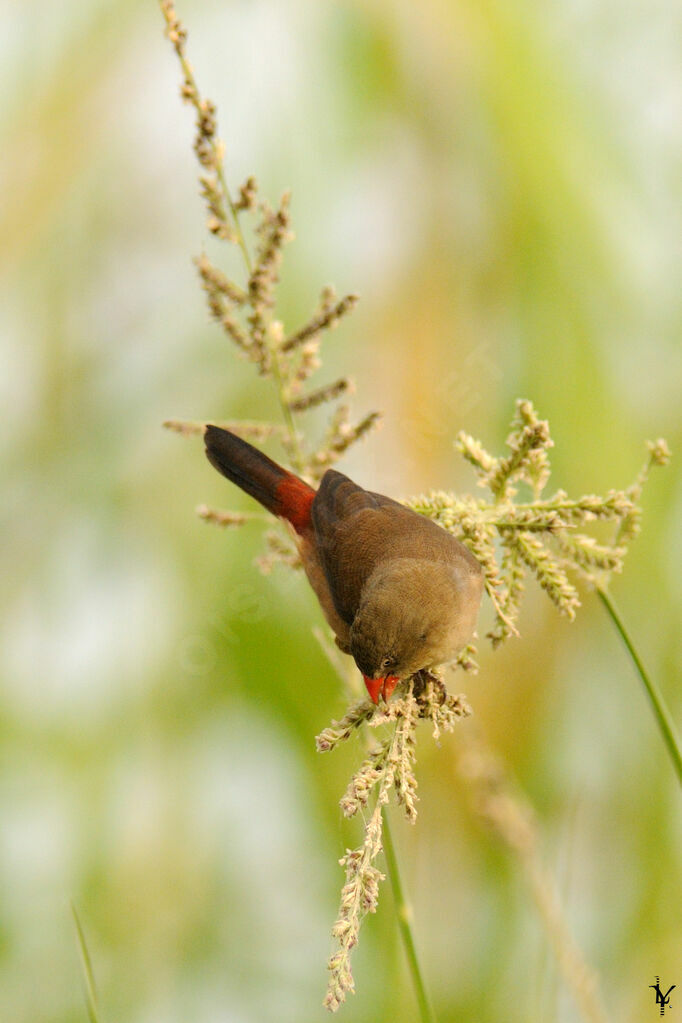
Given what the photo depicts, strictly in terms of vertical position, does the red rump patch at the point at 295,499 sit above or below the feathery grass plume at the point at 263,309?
above

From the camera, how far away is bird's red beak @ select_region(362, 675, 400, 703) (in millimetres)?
1904

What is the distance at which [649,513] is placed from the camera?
8.65 ft

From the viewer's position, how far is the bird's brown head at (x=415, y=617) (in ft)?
6.35

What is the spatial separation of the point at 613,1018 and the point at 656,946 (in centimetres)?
20

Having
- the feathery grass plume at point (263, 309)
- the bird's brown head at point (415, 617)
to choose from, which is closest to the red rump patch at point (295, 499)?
the bird's brown head at point (415, 617)

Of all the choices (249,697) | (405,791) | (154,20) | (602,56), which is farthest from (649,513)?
(154,20)

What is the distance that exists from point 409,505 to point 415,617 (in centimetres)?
44

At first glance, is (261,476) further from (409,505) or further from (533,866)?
(533,866)

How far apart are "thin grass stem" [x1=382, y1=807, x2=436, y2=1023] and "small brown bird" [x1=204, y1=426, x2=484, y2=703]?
1.69ft

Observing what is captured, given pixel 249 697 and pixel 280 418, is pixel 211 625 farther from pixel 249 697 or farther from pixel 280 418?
pixel 280 418

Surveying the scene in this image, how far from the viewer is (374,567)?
2.18 metres

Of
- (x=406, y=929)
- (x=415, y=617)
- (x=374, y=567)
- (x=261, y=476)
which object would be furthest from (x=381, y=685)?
(x=406, y=929)

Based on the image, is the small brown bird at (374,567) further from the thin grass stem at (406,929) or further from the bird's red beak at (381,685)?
the thin grass stem at (406,929)

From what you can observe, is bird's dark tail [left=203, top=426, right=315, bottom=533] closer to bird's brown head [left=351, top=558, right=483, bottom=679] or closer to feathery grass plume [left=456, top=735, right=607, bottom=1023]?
bird's brown head [left=351, top=558, right=483, bottom=679]
